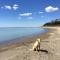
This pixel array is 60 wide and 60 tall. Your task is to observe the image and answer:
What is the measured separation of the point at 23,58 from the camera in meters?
9.37

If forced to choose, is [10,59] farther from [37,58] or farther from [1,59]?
[37,58]

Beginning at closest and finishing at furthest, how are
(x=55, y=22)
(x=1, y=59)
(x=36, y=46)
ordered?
(x=1, y=59), (x=36, y=46), (x=55, y=22)

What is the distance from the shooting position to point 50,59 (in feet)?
29.7

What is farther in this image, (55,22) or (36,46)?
(55,22)

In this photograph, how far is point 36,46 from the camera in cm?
1175

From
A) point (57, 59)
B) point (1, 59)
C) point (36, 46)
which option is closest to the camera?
point (57, 59)

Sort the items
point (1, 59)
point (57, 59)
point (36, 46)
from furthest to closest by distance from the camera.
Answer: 1. point (36, 46)
2. point (1, 59)
3. point (57, 59)

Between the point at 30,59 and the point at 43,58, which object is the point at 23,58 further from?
the point at 43,58

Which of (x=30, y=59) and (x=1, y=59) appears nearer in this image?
(x=30, y=59)

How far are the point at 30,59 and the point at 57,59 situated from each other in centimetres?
171

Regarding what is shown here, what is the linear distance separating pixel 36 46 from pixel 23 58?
2619 millimetres

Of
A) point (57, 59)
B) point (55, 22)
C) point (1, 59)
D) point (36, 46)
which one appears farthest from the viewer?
point (55, 22)

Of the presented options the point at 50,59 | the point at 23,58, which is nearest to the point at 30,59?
the point at 23,58

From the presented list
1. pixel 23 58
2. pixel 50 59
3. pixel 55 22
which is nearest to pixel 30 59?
pixel 23 58
